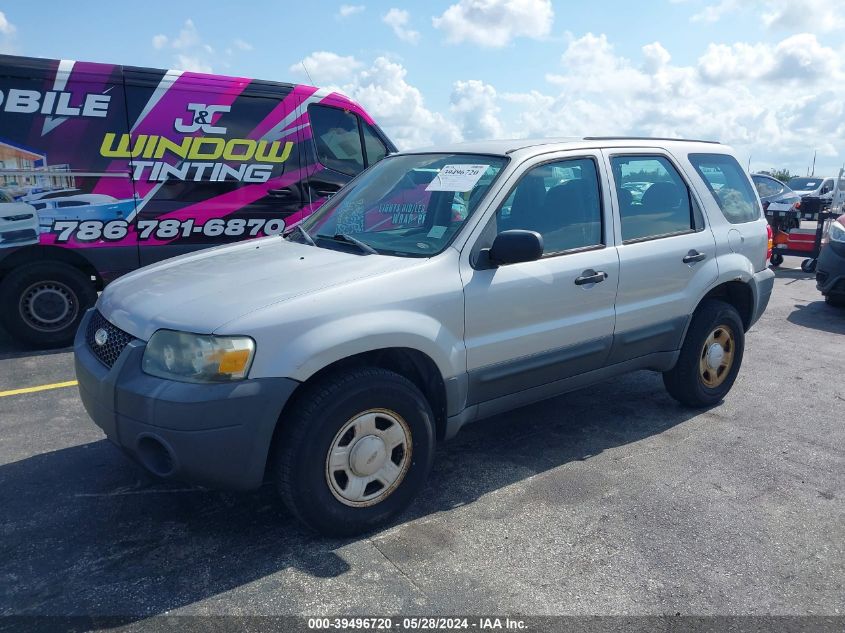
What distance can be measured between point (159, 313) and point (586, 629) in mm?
2147

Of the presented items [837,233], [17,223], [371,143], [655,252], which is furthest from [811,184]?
[17,223]

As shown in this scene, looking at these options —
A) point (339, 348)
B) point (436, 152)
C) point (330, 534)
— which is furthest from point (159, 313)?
point (436, 152)

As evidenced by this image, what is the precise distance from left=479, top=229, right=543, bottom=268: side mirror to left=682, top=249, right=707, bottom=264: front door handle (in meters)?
1.49

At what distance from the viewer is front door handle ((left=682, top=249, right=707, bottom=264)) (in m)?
4.39

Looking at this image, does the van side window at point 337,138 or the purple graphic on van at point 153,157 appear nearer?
the purple graphic on van at point 153,157

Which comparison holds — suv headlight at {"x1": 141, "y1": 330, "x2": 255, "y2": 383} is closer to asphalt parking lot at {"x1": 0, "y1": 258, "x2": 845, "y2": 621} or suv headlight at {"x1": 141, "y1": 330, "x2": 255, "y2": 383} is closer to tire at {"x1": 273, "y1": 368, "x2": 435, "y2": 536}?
tire at {"x1": 273, "y1": 368, "x2": 435, "y2": 536}

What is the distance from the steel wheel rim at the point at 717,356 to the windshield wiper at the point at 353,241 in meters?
2.49

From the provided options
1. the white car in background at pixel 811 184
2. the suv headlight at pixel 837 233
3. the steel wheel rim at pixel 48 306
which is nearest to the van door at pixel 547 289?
the steel wheel rim at pixel 48 306

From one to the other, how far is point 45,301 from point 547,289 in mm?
4872

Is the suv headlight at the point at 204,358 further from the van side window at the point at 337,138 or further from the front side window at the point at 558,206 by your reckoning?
the van side window at the point at 337,138

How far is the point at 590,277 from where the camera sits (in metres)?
3.83

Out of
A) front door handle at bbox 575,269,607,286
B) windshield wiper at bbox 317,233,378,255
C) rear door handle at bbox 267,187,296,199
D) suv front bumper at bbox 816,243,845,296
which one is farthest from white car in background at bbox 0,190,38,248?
suv front bumper at bbox 816,243,845,296

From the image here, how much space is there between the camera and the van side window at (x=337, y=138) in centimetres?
714

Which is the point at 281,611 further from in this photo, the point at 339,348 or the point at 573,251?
the point at 573,251
